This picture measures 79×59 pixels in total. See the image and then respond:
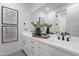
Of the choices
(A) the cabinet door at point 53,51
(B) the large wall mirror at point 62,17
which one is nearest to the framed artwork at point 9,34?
(B) the large wall mirror at point 62,17

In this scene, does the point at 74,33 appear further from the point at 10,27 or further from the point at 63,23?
the point at 10,27

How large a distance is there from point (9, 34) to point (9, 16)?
0.69 meters

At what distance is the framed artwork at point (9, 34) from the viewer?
9.20 feet

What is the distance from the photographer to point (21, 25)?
11.7ft

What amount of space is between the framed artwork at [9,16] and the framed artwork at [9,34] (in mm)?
220

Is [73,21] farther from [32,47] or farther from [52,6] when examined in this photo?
[32,47]

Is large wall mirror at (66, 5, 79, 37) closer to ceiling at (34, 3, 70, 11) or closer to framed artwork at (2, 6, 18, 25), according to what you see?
ceiling at (34, 3, 70, 11)

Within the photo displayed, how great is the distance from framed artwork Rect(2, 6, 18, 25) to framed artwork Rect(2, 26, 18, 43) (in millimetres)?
220

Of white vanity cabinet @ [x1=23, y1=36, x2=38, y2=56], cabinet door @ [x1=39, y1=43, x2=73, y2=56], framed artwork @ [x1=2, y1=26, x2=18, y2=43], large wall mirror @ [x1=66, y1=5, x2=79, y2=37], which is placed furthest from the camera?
framed artwork @ [x1=2, y1=26, x2=18, y2=43]

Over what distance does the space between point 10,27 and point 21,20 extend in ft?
2.31

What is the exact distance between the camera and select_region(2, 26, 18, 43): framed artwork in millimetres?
2805

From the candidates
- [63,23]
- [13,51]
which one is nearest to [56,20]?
[63,23]

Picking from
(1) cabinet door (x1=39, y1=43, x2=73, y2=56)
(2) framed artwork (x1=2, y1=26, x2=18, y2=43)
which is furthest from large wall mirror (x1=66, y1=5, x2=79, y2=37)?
(2) framed artwork (x1=2, y1=26, x2=18, y2=43)

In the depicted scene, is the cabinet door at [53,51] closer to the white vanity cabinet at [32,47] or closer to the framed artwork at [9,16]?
the white vanity cabinet at [32,47]
